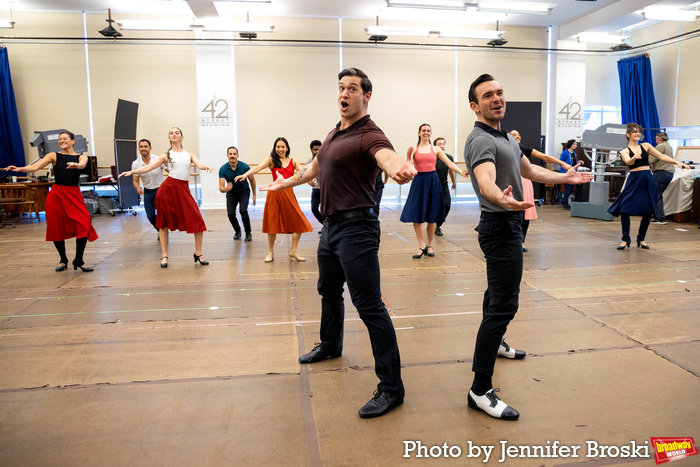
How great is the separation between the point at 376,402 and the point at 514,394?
2.41ft

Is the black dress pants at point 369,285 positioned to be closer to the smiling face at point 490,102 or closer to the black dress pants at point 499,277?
the black dress pants at point 499,277

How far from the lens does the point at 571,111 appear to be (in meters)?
13.6

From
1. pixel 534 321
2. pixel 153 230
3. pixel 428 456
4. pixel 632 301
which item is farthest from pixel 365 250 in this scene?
pixel 153 230

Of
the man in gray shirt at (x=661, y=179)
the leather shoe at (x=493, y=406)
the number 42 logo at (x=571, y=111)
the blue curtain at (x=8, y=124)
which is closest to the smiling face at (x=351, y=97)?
the leather shoe at (x=493, y=406)

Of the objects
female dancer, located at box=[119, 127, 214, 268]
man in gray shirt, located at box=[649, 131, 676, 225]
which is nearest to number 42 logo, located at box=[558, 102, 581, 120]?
man in gray shirt, located at box=[649, 131, 676, 225]

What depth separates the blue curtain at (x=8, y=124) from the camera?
11.7m

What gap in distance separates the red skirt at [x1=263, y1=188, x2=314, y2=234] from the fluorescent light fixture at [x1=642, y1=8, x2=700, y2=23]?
26.4 feet

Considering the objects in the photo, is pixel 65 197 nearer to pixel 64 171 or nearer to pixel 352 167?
pixel 64 171

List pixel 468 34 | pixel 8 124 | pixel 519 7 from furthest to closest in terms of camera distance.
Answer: pixel 8 124 → pixel 468 34 → pixel 519 7

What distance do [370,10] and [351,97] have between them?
10.7 metres

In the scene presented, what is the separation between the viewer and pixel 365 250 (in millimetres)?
2354

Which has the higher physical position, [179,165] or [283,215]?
[179,165]

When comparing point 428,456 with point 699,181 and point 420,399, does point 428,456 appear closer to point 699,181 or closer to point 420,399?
point 420,399

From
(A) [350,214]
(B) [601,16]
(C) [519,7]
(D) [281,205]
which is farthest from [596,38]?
(A) [350,214]
